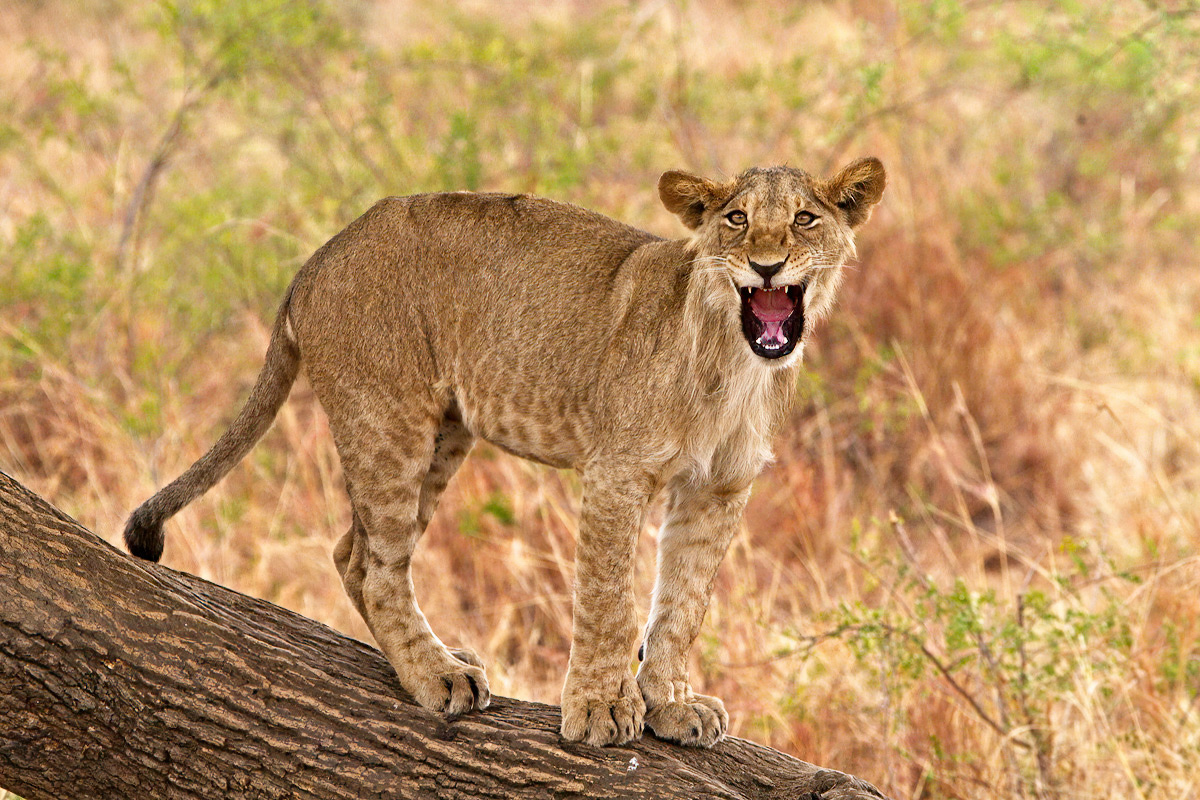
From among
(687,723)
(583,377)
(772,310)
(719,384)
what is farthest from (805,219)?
(687,723)

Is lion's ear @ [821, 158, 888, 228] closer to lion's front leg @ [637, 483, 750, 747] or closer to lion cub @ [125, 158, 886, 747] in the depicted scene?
lion cub @ [125, 158, 886, 747]

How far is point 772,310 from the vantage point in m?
3.91

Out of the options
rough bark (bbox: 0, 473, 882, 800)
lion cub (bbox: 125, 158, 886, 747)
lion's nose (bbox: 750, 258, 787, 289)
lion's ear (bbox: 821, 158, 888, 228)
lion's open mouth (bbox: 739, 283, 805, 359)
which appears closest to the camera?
rough bark (bbox: 0, 473, 882, 800)

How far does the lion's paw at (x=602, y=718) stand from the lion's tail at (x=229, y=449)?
1.41 meters

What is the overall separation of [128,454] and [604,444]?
15.5 feet

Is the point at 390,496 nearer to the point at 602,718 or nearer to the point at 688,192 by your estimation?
the point at 602,718

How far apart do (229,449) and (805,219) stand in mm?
2157

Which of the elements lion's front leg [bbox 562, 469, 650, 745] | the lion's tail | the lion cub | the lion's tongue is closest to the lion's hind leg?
the lion cub

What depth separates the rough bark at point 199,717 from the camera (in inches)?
124

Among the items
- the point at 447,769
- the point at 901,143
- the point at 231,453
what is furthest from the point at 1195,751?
the point at 901,143

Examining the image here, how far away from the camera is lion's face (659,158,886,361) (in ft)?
12.5

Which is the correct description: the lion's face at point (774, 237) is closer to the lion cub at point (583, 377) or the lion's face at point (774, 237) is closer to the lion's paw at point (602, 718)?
the lion cub at point (583, 377)

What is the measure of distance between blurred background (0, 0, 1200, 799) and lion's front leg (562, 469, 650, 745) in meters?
1.40

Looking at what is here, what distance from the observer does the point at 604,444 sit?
160 inches
